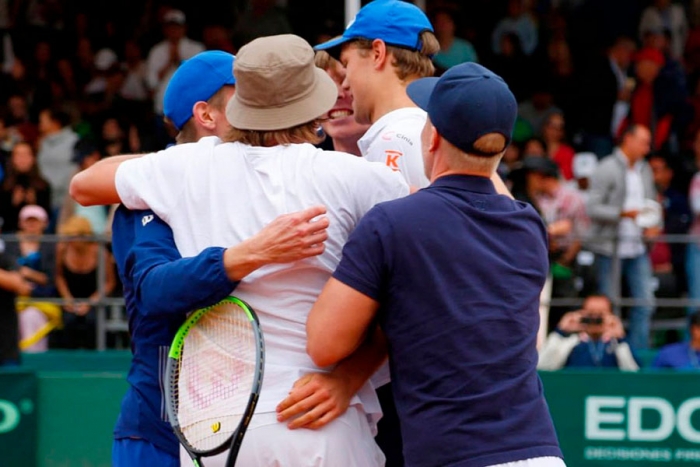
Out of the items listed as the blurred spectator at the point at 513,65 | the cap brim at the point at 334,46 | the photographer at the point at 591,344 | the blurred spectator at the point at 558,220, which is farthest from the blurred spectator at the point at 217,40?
the cap brim at the point at 334,46

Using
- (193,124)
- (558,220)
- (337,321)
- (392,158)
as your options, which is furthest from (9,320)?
(337,321)

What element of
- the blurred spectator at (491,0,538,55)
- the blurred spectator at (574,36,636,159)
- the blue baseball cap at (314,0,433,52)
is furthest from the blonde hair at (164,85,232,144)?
the blurred spectator at (491,0,538,55)

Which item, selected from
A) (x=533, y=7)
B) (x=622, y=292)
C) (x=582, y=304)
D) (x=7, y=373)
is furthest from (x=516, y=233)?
(x=533, y=7)

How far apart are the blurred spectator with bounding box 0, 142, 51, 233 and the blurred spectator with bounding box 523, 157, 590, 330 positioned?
4.56 metres

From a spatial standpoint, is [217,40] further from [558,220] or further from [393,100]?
[393,100]

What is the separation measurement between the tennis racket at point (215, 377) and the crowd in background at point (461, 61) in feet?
24.3

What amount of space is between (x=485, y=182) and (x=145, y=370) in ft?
3.60

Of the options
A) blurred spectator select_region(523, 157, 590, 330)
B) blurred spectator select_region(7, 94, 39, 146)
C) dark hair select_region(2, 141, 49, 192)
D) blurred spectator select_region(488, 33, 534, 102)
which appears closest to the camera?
blurred spectator select_region(523, 157, 590, 330)

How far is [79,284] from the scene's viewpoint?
10469 mm

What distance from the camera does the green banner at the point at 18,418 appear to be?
8141 millimetres

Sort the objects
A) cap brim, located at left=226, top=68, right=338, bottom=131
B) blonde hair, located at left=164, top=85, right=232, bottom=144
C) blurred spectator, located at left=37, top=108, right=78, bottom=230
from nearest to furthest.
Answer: cap brim, located at left=226, top=68, right=338, bottom=131
blonde hair, located at left=164, top=85, right=232, bottom=144
blurred spectator, located at left=37, top=108, right=78, bottom=230

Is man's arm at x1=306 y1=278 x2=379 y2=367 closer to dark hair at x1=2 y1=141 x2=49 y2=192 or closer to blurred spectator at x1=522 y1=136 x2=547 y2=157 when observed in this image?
blurred spectator at x1=522 y1=136 x2=547 y2=157

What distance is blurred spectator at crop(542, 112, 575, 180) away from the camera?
1283cm

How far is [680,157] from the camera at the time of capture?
1377 cm
